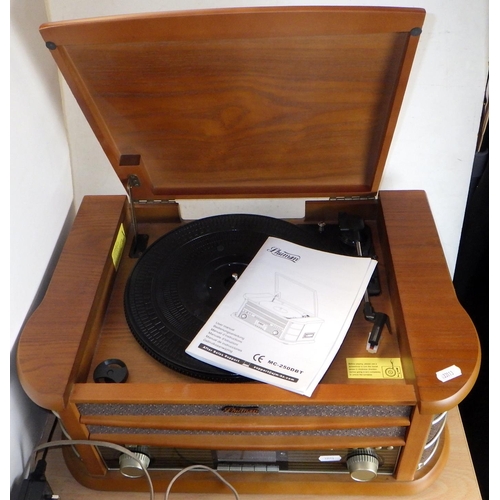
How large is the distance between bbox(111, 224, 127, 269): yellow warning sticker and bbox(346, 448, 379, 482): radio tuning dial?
22.7 inches

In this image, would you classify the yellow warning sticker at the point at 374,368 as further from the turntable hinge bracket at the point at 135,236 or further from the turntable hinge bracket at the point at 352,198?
the turntable hinge bracket at the point at 135,236

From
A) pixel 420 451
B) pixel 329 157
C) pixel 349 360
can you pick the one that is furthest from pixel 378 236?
pixel 420 451

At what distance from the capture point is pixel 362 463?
0.91 metres

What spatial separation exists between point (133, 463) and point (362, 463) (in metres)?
0.37

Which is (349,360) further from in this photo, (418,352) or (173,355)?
(173,355)

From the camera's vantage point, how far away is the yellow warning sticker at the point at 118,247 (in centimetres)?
113

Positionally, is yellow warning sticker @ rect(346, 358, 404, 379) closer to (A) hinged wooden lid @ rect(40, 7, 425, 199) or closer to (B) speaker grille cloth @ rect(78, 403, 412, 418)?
(B) speaker grille cloth @ rect(78, 403, 412, 418)

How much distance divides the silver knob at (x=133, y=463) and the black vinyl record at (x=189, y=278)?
0.16 metres

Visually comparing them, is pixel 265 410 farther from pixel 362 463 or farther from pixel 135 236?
pixel 135 236

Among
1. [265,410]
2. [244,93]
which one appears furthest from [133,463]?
[244,93]

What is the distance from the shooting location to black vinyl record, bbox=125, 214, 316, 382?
96cm

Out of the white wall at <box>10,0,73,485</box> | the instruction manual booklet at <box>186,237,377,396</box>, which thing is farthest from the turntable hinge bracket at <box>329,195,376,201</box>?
the white wall at <box>10,0,73,485</box>

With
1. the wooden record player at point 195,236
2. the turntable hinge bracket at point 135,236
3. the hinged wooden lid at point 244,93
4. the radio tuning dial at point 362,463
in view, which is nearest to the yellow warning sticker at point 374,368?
the wooden record player at point 195,236

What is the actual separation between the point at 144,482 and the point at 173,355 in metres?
0.25
